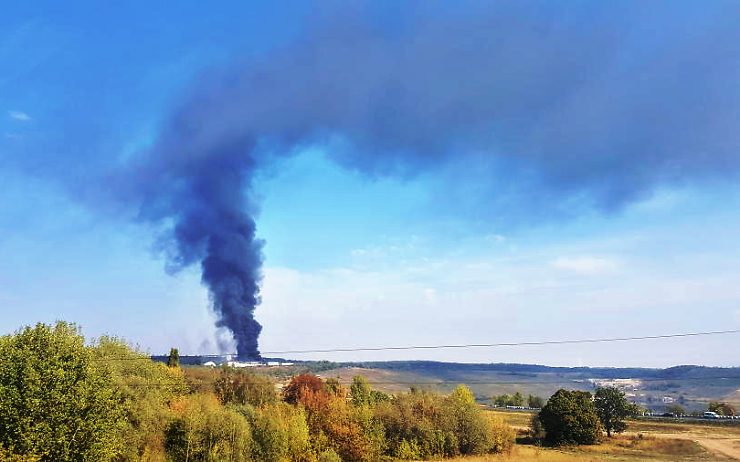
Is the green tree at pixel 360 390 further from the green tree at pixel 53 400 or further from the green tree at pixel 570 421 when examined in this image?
the green tree at pixel 53 400

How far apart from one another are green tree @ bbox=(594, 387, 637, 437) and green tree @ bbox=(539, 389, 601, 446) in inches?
528

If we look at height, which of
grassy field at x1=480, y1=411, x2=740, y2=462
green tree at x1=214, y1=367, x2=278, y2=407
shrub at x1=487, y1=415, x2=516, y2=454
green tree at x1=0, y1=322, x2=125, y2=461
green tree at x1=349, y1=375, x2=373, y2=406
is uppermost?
green tree at x1=0, y1=322, x2=125, y2=461

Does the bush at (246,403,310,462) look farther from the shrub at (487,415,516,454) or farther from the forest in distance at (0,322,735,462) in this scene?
the shrub at (487,415,516,454)

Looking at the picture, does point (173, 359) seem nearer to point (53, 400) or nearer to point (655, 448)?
point (53, 400)

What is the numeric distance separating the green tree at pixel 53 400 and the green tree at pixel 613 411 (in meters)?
114

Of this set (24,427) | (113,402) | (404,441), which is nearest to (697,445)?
(404,441)

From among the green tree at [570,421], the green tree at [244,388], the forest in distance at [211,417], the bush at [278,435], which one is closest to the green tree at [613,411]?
the forest in distance at [211,417]

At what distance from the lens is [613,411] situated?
12781 cm

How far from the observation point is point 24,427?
136 ft

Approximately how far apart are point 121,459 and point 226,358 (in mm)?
123375

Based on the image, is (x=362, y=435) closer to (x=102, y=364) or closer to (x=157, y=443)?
(x=157, y=443)

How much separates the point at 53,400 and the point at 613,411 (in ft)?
400

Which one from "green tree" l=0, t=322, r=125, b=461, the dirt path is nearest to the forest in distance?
"green tree" l=0, t=322, r=125, b=461

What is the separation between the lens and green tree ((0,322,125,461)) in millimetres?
41438
